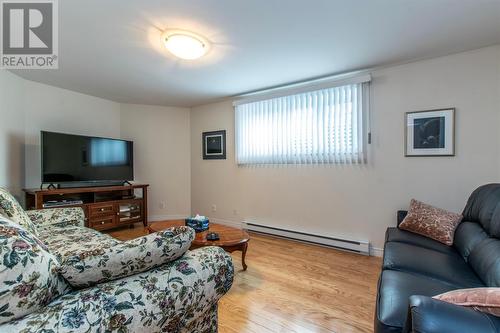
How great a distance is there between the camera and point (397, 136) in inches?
112

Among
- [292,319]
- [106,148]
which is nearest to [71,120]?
[106,148]

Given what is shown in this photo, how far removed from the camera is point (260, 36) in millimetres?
2221

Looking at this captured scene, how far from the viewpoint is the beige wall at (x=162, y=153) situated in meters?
4.65

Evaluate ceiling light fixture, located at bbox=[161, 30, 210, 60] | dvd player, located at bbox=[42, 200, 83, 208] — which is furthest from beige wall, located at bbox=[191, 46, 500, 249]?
dvd player, located at bbox=[42, 200, 83, 208]

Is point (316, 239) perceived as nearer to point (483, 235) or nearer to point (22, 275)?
point (483, 235)

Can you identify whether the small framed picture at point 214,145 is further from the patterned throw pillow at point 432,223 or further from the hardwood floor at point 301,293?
the patterned throw pillow at point 432,223

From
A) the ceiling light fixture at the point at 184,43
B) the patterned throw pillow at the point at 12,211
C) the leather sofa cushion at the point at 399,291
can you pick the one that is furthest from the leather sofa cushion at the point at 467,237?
the patterned throw pillow at the point at 12,211

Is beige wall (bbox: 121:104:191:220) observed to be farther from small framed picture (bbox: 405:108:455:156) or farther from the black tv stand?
small framed picture (bbox: 405:108:455:156)

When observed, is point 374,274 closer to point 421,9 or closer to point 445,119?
point 445,119

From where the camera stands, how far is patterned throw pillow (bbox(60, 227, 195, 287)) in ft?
2.91

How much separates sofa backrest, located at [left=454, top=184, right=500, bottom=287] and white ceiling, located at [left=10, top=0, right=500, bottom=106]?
1.39 metres

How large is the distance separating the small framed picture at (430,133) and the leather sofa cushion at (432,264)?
1181 millimetres

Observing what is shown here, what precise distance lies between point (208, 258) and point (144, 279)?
0.33 meters

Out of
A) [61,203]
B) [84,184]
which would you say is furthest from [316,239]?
[84,184]
